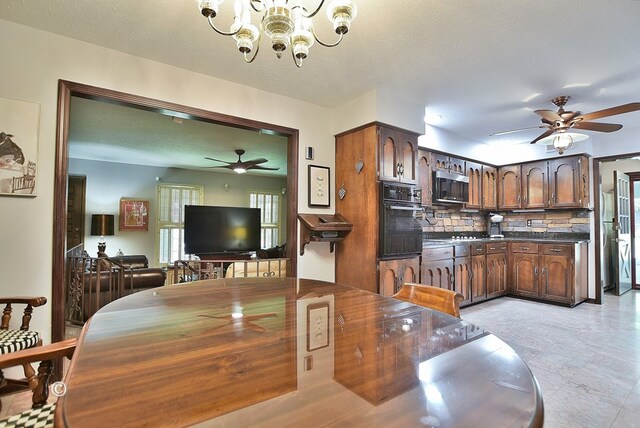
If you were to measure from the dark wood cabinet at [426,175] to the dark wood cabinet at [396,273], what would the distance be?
1054 millimetres

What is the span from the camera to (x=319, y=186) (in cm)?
347

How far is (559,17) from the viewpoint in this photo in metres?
2.02

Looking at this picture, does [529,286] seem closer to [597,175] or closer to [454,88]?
[597,175]

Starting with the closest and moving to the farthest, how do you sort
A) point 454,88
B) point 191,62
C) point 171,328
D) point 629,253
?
point 171,328
point 191,62
point 454,88
point 629,253

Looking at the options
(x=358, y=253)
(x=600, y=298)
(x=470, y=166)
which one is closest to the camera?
(x=358, y=253)

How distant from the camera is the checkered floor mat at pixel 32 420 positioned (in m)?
0.89

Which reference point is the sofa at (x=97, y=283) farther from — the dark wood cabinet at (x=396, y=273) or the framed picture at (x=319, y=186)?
the dark wood cabinet at (x=396, y=273)

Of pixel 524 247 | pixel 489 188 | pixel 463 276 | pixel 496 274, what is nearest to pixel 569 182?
pixel 489 188

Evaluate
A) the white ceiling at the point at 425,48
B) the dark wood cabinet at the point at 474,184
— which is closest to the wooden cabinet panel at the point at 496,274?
the dark wood cabinet at the point at 474,184

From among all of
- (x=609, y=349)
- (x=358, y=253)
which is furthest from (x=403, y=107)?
(x=609, y=349)

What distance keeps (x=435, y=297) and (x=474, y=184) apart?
161 inches

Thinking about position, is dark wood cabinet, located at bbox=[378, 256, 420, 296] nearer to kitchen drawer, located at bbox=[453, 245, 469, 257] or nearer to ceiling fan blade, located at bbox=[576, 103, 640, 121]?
kitchen drawer, located at bbox=[453, 245, 469, 257]

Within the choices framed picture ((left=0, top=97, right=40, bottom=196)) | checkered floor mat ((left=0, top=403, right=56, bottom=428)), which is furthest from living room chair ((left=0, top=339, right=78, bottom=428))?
framed picture ((left=0, top=97, right=40, bottom=196))

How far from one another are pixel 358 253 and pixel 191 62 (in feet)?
7.90
